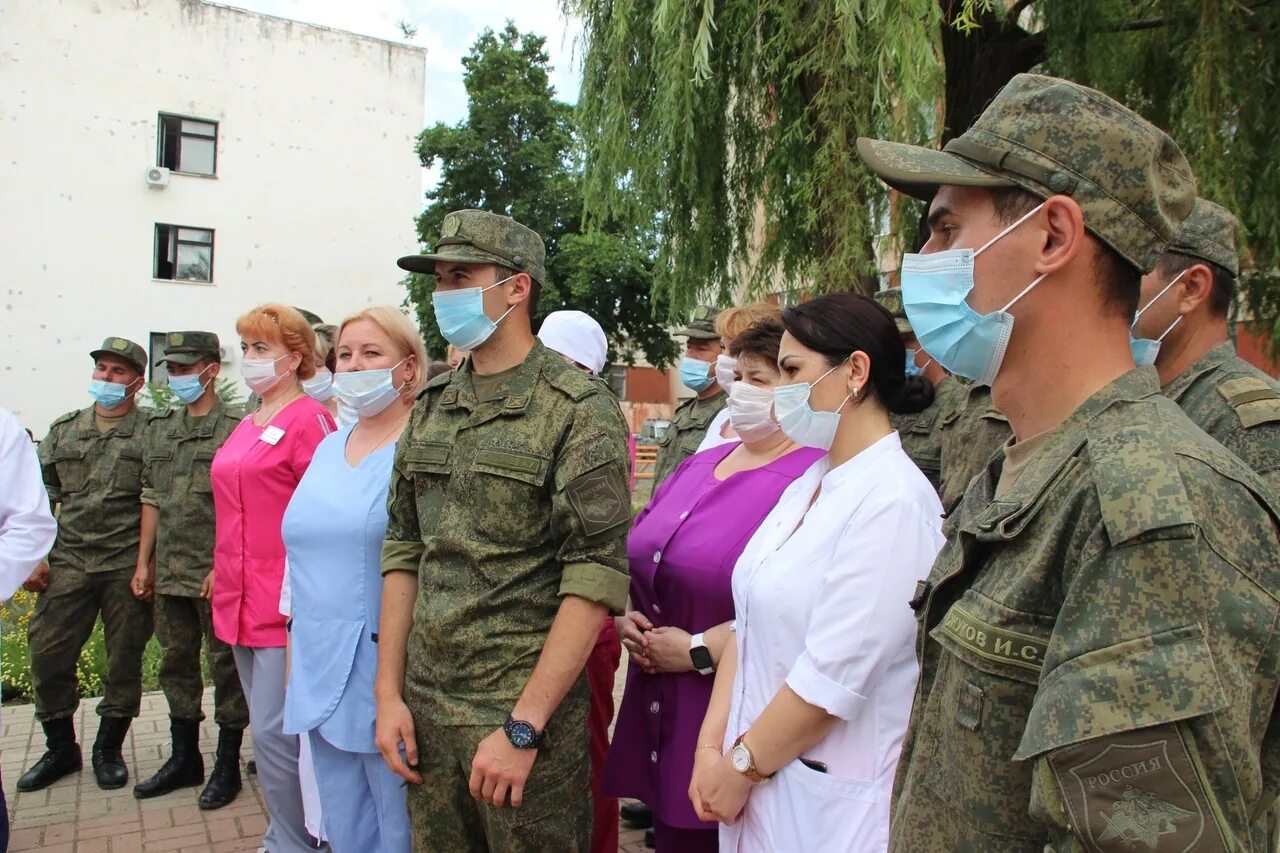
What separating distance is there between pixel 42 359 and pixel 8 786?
734 inches

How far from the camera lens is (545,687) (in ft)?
7.67

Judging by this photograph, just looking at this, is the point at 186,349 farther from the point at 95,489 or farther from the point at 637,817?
the point at 637,817

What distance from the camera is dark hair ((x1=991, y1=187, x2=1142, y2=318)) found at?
127 cm

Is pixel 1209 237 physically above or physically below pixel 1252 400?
above

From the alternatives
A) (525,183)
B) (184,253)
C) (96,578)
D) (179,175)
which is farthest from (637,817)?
(525,183)

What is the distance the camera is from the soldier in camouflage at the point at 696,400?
5.50 meters

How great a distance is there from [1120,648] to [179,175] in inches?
944

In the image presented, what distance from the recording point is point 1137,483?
1.06 m

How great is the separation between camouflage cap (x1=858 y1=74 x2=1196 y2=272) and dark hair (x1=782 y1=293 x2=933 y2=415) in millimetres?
1006

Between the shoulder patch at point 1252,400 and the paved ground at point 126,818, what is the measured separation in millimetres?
2957

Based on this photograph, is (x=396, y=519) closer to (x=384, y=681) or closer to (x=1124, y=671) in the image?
(x=384, y=681)

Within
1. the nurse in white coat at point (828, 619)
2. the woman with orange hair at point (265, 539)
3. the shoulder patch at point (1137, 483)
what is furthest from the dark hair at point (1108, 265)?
the woman with orange hair at point (265, 539)

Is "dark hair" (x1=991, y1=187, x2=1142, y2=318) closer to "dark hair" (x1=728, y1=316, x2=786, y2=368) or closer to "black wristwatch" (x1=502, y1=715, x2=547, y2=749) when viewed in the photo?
"black wristwatch" (x1=502, y1=715, x2=547, y2=749)

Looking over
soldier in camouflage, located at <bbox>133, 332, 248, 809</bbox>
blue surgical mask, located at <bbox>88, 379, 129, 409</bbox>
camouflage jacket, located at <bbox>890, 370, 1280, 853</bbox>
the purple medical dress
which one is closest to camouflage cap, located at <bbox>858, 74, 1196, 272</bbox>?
camouflage jacket, located at <bbox>890, 370, 1280, 853</bbox>
